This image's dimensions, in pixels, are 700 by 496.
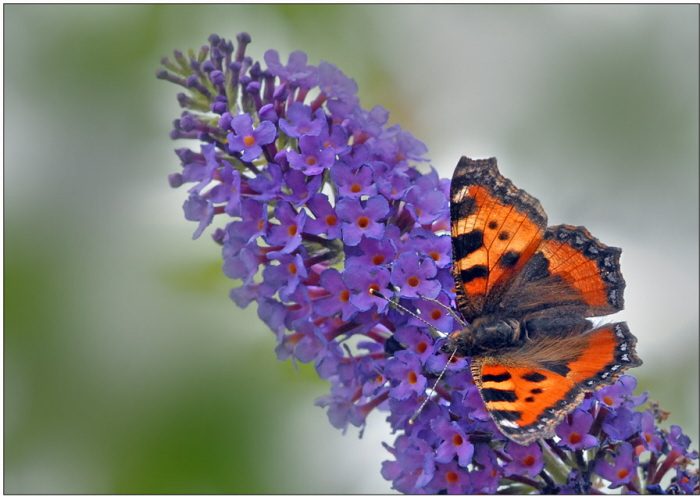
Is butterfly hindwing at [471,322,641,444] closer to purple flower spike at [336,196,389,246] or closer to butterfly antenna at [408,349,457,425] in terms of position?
butterfly antenna at [408,349,457,425]

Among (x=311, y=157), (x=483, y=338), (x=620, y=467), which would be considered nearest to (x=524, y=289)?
(x=483, y=338)

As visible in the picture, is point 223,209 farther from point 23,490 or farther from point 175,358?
point 23,490

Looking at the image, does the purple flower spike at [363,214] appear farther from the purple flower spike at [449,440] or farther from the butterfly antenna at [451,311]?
the purple flower spike at [449,440]

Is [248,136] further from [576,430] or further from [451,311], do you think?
[576,430]

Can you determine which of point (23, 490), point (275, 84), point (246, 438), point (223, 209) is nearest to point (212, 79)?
point (275, 84)

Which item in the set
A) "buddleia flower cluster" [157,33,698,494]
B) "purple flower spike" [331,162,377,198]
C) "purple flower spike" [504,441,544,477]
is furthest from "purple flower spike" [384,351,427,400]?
"purple flower spike" [331,162,377,198]

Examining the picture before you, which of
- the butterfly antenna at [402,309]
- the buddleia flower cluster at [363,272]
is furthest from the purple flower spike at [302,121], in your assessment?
the butterfly antenna at [402,309]

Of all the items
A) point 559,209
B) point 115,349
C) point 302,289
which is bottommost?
point 115,349
